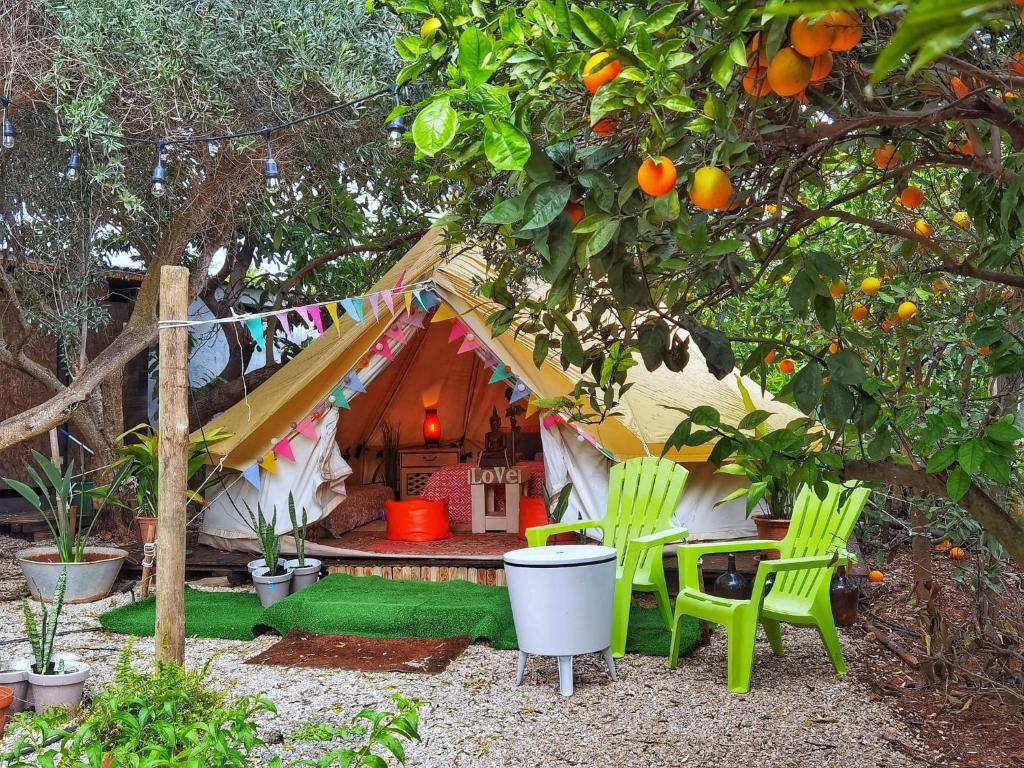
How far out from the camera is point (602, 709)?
11.7 feet

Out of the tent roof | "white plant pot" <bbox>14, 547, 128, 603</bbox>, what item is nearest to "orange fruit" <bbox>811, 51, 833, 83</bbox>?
the tent roof

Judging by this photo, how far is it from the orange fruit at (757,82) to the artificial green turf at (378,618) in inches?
134

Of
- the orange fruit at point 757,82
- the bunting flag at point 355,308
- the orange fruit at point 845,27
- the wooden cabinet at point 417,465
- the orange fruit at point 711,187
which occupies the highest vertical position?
the bunting flag at point 355,308

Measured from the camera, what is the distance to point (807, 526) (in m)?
4.12

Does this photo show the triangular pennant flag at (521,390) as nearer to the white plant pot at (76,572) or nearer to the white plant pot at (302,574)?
the white plant pot at (302,574)

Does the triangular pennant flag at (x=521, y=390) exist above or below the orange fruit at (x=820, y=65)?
below

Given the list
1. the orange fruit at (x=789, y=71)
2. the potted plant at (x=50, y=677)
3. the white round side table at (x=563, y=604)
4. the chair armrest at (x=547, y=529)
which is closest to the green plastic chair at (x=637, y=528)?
the chair armrest at (x=547, y=529)

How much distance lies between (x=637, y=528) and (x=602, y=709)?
123 centimetres

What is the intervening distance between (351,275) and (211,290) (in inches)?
45.9

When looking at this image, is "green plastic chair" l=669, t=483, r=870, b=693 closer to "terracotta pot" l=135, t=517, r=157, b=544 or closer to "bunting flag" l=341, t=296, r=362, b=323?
"bunting flag" l=341, t=296, r=362, b=323

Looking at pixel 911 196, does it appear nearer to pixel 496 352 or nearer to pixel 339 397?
pixel 496 352

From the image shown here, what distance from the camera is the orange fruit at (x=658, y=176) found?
1252mm

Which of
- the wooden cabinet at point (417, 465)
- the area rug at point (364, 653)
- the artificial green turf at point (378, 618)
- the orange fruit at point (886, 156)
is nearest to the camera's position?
the orange fruit at point (886, 156)

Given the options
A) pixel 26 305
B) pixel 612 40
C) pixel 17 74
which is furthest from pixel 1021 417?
pixel 26 305
